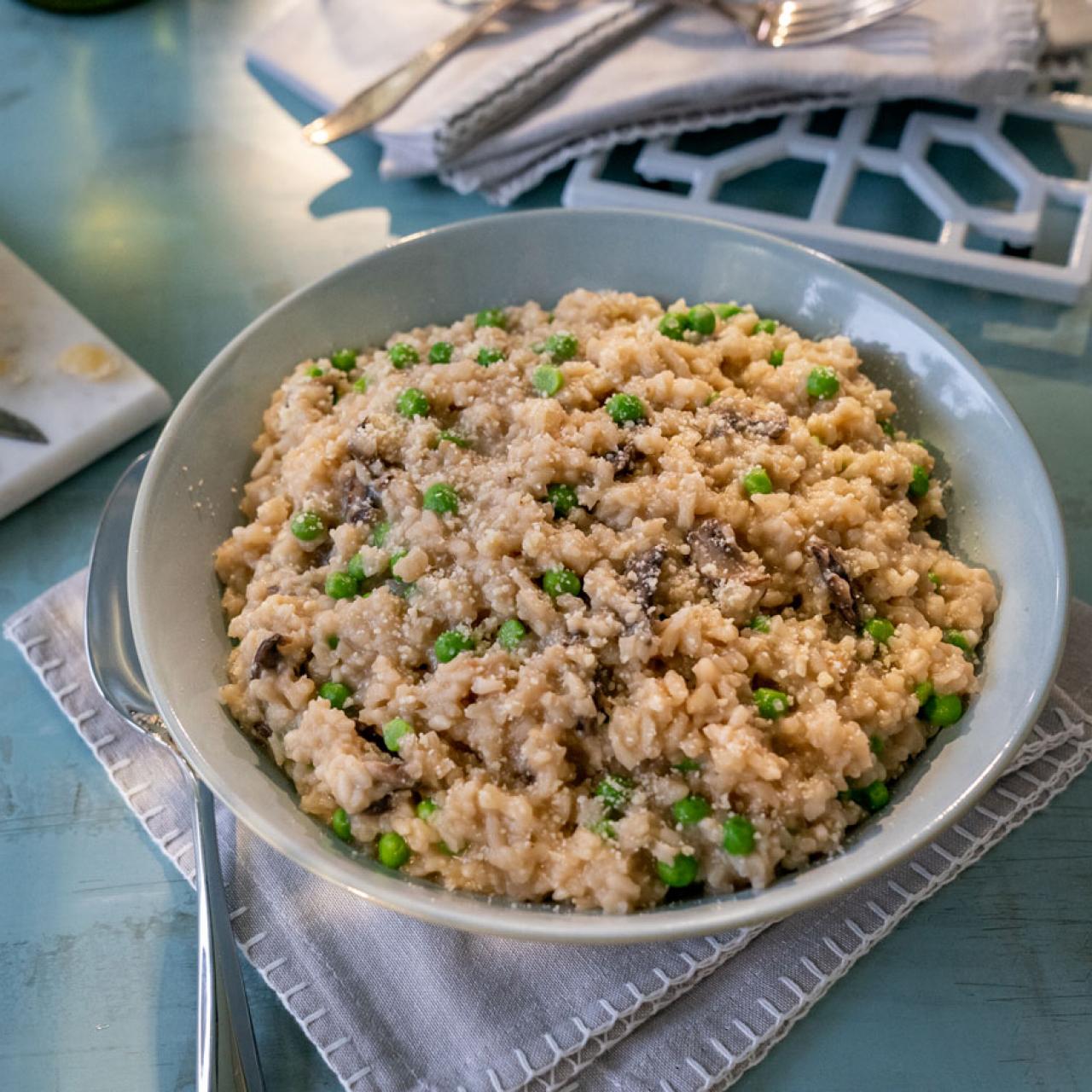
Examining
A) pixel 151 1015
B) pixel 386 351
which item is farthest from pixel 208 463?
pixel 151 1015

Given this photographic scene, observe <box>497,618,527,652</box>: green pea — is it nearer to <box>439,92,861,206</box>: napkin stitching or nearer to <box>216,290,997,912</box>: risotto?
<box>216,290,997,912</box>: risotto

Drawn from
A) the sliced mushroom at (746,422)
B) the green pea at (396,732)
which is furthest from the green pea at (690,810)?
the sliced mushroom at (746,422)

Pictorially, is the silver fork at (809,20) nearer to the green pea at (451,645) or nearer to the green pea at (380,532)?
the green pea at (380,532)

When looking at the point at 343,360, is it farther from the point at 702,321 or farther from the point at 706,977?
the point at 706,977

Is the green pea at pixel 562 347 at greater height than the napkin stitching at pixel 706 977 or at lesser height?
greater

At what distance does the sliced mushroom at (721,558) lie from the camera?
2.97 m

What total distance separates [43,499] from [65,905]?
64.3 inches

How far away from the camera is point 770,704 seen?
2752 millimetres

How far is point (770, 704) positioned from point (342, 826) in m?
1.10

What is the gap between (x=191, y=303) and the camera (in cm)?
490

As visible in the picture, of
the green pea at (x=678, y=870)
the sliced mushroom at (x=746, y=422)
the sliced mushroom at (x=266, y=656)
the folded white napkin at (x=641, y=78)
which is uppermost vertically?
the folded white napkin at (x=641, y=78)

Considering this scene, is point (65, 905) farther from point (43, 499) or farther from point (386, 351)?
point (386, 351)

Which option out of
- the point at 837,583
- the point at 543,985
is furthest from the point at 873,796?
the point at 543,985

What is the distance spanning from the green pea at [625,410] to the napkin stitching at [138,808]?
67.2 inches
